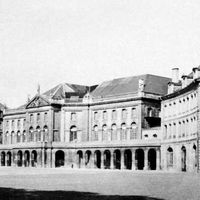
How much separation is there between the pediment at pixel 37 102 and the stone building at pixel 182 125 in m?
28.1

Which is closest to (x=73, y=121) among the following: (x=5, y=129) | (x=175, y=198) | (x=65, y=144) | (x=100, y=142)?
(x=65, y=144)

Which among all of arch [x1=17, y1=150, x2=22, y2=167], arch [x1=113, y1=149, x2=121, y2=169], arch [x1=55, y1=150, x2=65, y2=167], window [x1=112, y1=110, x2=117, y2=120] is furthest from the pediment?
arch [x1=113, y1=149, x2=121, y2=169]

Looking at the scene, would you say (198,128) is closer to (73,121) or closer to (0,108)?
(73,121)

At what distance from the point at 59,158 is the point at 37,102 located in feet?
40.4

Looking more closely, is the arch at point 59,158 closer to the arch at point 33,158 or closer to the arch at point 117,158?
the arch at point 33,158

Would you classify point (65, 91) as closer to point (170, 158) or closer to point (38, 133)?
point (38, 133)

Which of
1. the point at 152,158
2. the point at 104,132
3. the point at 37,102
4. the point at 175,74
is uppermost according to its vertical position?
the point at 175,74

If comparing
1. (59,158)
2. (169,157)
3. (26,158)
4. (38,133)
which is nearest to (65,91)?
(38,133)

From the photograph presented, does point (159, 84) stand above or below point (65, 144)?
above

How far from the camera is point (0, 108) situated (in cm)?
11456

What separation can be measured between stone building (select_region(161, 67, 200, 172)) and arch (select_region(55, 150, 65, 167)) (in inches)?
942

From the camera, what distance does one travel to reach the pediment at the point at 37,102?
90.8m

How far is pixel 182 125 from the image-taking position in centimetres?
6259

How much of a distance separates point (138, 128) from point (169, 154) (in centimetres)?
1421
